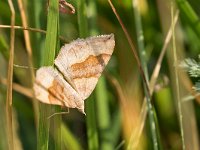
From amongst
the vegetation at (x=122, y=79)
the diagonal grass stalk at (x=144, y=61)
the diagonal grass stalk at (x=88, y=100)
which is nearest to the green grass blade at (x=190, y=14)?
the vegetation at (x=122, y=79)

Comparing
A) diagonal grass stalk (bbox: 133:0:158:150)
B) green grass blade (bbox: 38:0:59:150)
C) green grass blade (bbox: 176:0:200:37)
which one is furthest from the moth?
green grass blade (bbox: 176:0:200:37)

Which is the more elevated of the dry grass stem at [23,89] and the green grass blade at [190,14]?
the green grass blade at [190,14]

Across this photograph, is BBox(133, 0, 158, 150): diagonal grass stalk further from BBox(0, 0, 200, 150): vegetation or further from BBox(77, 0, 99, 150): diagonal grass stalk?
BBox(77, 0, 99, 150): diagonal grass stalk

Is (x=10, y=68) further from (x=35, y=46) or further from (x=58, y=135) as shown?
(x=35, y=46)

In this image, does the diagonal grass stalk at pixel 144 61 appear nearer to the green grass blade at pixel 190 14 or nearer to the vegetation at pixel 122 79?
the vegetation at pixel 122 79

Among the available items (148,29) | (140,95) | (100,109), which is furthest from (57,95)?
(148,29)

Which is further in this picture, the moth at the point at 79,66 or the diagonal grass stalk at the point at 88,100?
the diagonal grass stalk at the point at 88,100

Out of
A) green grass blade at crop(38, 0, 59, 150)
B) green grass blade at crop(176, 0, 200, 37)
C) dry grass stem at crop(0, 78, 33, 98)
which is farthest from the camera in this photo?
dry grass stem at crop(0, 78, 33, 98)

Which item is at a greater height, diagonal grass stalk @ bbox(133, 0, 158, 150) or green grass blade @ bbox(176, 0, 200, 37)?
green grass blade @ bbox(176, 0, 200, 37)

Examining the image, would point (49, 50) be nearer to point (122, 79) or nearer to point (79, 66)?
point (79, 66)
